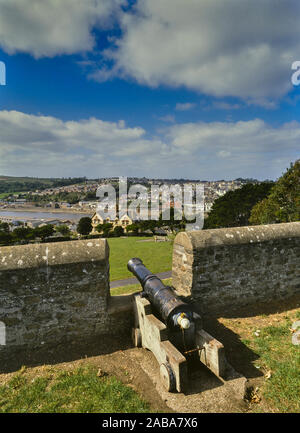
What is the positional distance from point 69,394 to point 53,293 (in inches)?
62.0

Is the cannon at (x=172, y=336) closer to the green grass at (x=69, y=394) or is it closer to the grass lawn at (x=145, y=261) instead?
the green grass at (x=69, y=394)

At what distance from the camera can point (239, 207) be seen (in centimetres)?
4022

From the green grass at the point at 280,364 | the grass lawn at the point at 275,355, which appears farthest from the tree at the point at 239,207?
the green grass at the point at 280,364

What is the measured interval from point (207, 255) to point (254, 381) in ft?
7.60

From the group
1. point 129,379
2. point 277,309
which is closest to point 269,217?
point 277,309

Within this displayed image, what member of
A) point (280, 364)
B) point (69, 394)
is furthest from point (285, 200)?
point (69, 394)

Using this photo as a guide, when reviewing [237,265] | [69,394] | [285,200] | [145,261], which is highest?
[285,200]

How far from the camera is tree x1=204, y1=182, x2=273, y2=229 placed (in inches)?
1571

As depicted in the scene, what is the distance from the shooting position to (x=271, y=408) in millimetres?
3227

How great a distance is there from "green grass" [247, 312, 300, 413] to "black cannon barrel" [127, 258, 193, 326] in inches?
59.1

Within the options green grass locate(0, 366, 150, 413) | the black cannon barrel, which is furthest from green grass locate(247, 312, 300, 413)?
green grass locate(0, 366, 150, 413)

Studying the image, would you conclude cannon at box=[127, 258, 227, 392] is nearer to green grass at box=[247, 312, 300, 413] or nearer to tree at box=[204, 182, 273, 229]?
green grass at box=[247, 312, 300, 413]

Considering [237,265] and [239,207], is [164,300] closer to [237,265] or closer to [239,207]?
[237,265]
